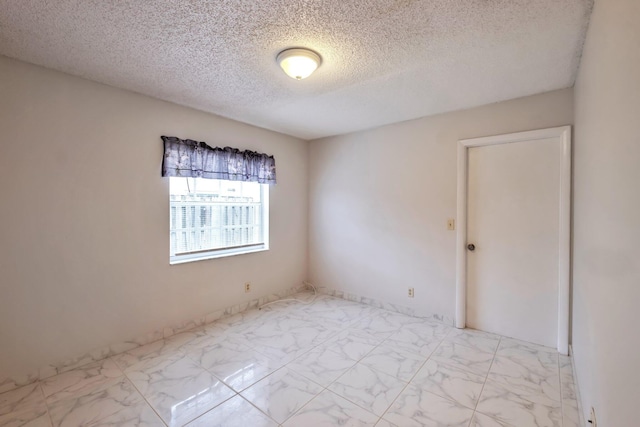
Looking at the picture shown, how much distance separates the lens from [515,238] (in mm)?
2660

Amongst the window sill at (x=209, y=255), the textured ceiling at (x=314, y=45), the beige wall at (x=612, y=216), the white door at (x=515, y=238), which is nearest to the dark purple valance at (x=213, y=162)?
the textured ceiling at (x=314, y=45)

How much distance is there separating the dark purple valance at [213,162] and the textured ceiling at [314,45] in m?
0.47

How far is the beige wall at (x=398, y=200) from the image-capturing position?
2822mm

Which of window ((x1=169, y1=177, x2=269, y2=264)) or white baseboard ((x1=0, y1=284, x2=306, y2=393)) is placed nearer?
white baseboard ((x1=0, y1=284, x2=306, y2=393))

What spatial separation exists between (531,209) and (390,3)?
7.22ft

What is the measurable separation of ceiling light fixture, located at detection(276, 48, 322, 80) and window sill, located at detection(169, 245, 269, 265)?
2.14 meters

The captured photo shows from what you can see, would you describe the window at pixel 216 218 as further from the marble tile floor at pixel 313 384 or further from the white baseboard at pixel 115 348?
the marble tile floor at pixel 313 384

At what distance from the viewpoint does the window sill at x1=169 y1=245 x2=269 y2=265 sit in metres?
2.90

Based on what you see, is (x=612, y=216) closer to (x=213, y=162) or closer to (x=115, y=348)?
(x=213, y=162)

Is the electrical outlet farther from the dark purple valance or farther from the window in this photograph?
the dark purple valance

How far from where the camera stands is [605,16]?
1.21 metres

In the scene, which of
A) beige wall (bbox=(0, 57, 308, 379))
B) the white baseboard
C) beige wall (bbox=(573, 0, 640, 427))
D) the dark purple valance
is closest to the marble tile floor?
the white baseboard

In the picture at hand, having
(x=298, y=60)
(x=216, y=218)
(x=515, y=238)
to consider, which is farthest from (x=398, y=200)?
(x=216, y=218)

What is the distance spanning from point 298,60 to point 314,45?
140 mm
